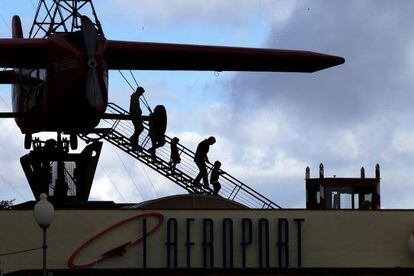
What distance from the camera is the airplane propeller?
32.1 m

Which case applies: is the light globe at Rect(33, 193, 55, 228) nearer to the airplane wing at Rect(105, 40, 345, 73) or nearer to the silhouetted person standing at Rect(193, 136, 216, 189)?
the silhouetted person standing at Rect(193, 136, 216, 189)

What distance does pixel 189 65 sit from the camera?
123 feet

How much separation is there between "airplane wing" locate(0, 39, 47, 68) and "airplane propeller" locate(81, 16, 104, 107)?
1.89m

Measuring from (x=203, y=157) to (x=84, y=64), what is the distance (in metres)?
4.31

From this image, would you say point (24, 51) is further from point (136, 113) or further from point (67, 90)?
point (136, 113)

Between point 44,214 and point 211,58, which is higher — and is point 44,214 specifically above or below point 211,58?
below

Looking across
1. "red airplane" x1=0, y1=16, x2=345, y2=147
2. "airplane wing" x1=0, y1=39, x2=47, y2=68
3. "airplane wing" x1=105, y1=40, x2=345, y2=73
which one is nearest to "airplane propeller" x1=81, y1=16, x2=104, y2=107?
"red airplane" x1=0, y1=16, x2=345, y2=147

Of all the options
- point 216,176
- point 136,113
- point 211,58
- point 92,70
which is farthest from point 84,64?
point 211,58

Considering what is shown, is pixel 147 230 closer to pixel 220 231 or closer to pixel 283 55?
pixel 220 231

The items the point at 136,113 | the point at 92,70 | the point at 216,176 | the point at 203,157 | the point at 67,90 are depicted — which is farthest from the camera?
the point at 136,113

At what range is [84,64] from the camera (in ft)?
106

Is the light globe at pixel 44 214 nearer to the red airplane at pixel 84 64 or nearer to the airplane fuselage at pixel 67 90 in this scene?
the red airplane at pixel 84 64

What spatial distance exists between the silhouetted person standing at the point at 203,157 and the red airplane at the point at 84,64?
2.93m

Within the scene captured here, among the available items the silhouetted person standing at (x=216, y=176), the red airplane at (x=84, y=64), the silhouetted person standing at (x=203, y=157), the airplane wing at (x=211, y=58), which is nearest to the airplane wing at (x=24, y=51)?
the red airplane at (x=84, y=64)
